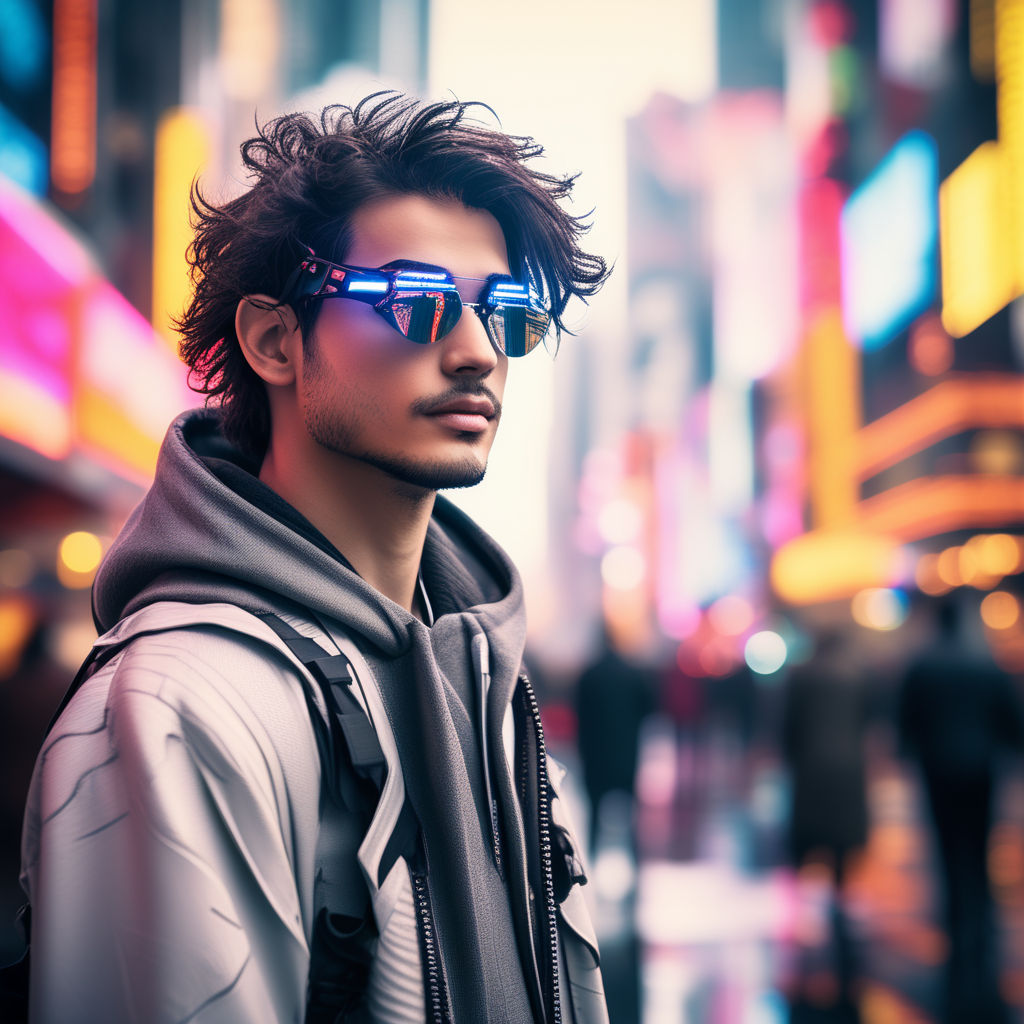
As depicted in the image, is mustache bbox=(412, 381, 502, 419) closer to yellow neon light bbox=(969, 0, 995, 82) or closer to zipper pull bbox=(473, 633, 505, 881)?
zipper pull bbox=(473, 633, 505, 881)

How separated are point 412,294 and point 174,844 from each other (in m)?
1.03

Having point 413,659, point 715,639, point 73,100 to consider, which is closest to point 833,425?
point 715,639

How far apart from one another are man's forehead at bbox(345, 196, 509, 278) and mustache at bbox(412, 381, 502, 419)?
21 cm

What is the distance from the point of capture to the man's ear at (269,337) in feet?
6.81

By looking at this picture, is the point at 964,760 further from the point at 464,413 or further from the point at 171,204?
the point at 171,204

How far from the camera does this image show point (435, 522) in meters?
2.46

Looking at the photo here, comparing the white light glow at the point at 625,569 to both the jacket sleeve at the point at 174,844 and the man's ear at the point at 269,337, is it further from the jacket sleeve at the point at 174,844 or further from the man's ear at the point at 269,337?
the jacket sleeve at the point at 174,844

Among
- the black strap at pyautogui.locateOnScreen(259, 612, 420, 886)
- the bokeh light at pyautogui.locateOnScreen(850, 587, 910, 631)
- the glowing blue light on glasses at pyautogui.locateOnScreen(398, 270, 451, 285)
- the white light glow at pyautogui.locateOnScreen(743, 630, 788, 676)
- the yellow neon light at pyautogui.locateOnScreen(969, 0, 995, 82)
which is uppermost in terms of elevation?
the yellow neon light at pyautogui.locateOnScreen(969, 0, 995, 82)

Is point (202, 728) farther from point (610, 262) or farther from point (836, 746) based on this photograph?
point (836, 746)

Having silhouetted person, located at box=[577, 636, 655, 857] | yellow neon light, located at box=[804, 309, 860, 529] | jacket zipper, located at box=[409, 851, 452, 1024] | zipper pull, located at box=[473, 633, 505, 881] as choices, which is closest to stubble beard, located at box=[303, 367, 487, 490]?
zipper pull, located at box=[473, 633, 505, 881]

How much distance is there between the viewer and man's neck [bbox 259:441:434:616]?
204cm

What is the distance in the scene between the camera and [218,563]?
5.73 ft

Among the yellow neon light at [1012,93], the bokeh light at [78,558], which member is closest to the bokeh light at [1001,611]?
the yellow neon light at [1012,93]

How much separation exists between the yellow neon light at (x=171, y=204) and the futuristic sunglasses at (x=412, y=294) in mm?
13188
